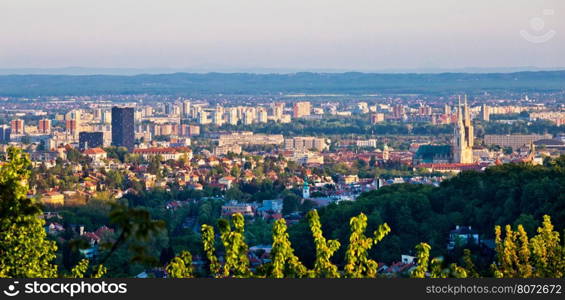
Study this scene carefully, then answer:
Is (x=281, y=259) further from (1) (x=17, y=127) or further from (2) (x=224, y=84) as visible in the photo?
(2) (x=224, y=84)

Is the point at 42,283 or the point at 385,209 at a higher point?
the point at 42,283

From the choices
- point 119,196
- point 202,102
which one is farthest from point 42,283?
point 202,102

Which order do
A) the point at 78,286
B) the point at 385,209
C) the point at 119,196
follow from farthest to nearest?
the point at 119,196
the point at 385,209
the point at 78,286

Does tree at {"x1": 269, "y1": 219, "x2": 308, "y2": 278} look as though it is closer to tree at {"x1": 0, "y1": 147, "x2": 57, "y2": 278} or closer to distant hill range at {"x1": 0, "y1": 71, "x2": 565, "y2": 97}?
tree at {"x1": 0, "y1": 147, "x2": 57, "y2": 278}

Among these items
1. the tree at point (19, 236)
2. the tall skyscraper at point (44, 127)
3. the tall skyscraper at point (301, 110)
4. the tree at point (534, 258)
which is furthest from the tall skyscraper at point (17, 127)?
the tree at point (19, 236)

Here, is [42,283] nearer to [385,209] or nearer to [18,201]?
[18,201]

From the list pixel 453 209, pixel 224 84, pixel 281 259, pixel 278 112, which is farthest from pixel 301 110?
pixel 281 259

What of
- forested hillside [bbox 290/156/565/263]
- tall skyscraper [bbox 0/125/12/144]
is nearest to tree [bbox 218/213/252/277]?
forested hillside [bbox 290/156/565/263]
